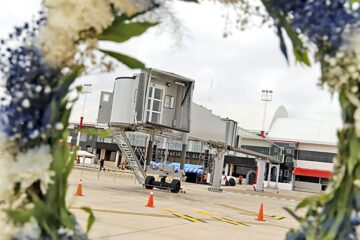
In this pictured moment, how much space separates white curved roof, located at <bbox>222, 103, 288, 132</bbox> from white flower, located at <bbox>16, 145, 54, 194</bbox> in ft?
254

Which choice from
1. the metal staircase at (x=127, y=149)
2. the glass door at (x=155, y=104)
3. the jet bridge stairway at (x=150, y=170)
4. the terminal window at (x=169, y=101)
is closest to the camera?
the glass door at (x=155, y=104)

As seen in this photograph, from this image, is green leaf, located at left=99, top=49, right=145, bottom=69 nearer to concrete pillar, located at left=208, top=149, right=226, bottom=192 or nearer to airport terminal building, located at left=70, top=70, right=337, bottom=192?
concrete pillar, located at left=208, top=149, right=226, bottom=192

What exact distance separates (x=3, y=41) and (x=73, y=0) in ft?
1.24

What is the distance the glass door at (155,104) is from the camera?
21766 mm

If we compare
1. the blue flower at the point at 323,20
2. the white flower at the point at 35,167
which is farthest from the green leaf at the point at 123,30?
the blue flower at the point at 323,20

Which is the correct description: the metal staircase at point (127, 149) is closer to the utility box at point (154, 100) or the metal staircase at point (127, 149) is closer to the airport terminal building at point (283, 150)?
the utility box at point (154, 100)

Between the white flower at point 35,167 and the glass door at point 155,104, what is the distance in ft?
64.5

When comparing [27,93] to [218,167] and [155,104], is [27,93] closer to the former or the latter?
[155,104]

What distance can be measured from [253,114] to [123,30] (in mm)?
80801

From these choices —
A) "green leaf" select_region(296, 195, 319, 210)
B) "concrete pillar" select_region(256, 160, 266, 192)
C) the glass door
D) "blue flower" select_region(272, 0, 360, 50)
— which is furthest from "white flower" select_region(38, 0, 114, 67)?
"concrete pillar" select_region(256, 160, 266, 192)

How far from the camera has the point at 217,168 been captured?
106 feet

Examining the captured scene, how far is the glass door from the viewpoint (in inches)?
857

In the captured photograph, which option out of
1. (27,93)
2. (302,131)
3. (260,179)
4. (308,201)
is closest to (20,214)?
(27,93)

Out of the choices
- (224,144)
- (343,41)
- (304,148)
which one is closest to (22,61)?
(343,41)
